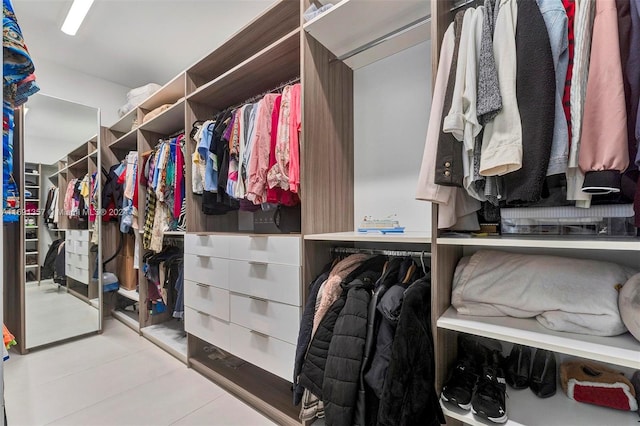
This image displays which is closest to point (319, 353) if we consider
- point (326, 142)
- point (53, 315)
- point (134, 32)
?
point (326, 142)

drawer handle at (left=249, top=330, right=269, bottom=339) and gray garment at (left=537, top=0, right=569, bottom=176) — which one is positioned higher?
gray garment at (left=537, top=0, right=569, bottom=176)

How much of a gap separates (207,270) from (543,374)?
1825mm

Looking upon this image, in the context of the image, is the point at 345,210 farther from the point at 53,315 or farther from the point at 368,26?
the point at 53,315

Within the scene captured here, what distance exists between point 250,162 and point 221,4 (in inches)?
54.5

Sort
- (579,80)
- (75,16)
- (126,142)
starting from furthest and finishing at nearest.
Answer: (126,142)
(75,16)
(579,80)

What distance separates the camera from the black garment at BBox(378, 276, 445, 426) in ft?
3.21

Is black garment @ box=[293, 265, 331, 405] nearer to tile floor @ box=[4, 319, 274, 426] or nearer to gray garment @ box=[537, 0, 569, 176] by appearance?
tile floor @ box=[4, 319, 274, 426]

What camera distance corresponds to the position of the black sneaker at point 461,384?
1.03 metres

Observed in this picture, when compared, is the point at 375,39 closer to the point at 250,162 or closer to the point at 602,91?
the point at 250,162

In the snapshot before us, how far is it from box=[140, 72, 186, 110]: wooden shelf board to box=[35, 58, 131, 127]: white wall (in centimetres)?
91

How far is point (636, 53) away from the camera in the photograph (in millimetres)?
752

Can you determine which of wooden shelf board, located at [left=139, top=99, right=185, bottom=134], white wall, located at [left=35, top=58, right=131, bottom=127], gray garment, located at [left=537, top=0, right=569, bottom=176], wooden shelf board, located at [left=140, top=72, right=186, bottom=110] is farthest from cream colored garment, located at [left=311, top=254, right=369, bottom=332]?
white wall, located at [left=35, top=58, right=131, bottom=127]

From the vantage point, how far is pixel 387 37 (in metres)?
1.50

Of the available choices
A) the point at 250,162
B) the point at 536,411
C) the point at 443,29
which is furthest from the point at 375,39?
the point at 536,411
